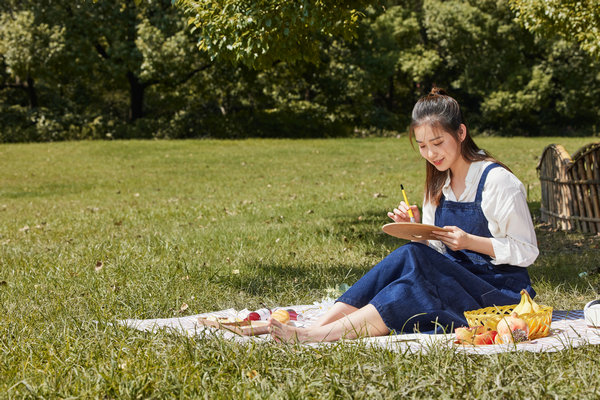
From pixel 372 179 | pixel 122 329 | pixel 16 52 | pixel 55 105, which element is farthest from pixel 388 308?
pixel 55 105

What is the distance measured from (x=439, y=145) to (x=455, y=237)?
58 centimetres

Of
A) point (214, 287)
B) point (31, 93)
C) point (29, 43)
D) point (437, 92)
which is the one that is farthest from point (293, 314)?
point (31, 93)

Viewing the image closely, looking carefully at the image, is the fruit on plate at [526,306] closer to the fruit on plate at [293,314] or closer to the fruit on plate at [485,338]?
the fruit on plate at [485,338]

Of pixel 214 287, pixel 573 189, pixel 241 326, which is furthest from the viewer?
pixel 573 189

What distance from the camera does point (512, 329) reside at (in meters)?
3.12

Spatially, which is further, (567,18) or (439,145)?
(567,18)

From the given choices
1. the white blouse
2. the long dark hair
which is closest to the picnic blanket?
the white blouse

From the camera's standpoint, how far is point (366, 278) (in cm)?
346

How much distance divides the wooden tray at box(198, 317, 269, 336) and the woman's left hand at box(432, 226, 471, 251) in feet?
3.67

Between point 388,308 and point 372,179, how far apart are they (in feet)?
34.0

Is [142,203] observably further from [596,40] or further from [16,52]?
[16,52]

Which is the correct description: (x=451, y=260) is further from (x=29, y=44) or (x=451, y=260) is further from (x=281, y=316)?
(x=29, y=44)

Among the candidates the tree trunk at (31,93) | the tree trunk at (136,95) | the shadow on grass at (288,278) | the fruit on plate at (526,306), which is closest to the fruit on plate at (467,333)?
the fruit on plate at (526,306)

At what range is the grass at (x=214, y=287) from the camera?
2.63 meters
